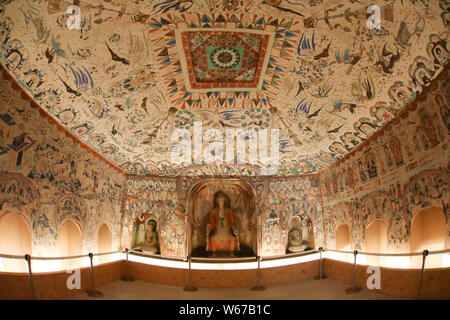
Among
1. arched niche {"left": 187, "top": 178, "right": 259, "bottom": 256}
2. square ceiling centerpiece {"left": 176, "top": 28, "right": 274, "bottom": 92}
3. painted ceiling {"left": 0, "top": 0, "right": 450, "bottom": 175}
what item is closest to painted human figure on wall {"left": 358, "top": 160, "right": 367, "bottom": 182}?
painted ceiling {"left": 0, "top": 0, "right": 450, "bottom": 175}

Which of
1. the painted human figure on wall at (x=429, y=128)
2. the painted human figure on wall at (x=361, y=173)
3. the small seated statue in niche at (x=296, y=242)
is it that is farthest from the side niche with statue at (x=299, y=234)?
the painted human figure on wall at (x=429, y=128)

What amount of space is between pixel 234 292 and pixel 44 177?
214 inches

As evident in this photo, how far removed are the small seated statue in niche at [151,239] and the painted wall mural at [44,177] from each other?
96.8 inches

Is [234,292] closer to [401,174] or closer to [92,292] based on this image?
[92,292]

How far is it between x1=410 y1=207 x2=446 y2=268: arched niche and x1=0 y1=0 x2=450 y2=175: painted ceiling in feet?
7.55

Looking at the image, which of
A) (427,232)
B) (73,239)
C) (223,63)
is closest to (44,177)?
(73,239)

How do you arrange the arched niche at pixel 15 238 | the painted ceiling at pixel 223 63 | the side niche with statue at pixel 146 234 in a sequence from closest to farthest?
the painted ceiling at pixel 223 63 → the arched niche at pixel 15 238 → the side niche with statue at pixel 146 234

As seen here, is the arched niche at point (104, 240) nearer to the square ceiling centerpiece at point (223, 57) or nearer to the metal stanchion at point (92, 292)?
the metal stanchion at point (92, 292)

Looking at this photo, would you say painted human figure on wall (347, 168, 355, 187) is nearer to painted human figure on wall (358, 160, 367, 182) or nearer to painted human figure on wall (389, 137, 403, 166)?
painted human figure on wall (358, 160, 367, 182)

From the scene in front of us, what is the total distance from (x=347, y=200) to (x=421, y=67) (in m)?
5.27

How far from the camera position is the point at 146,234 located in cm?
1164

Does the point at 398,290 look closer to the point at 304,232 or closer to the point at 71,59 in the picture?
the point at 304,232

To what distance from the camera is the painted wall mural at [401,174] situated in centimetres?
534

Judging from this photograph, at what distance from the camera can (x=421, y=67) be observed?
508cm
